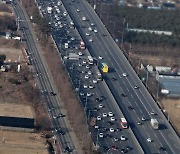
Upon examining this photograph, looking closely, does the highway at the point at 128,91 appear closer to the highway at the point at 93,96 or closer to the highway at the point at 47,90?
the highway at the point at 93,96

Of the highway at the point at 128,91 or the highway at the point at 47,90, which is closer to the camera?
the highway at the point at 47,90

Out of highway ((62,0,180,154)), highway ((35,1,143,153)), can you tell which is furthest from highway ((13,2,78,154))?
highway ((62,0,180,154))

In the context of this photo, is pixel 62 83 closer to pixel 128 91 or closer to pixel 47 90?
pixel 47 90

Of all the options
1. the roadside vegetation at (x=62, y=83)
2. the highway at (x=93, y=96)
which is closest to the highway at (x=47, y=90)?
the roadside vegetation at (x=62, y=83)

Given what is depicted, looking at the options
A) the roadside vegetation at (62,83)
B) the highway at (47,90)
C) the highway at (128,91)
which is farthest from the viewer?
the highway at (128,91)

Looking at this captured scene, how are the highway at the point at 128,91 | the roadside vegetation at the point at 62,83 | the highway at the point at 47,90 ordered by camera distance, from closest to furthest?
the highway at the point at 47,90 → the roadside vegetation at the point at 62,83 → the highway at the point at 128,91

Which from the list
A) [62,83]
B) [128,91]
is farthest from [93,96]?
[128,91]

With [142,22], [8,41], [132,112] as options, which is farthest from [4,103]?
[142,22]
